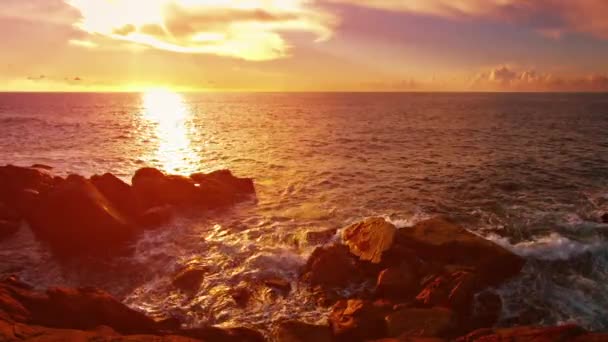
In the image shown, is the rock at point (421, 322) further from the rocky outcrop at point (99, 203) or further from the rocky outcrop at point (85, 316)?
the rocky outcrop at point (99, 203)

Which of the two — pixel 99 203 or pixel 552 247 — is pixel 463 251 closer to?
pixel 552 247

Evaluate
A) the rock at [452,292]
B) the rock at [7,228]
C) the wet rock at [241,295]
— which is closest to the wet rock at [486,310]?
the rock at [452,292]

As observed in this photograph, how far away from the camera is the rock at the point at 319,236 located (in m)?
20.9

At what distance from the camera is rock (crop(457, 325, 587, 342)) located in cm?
1081

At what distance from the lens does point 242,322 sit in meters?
14.3

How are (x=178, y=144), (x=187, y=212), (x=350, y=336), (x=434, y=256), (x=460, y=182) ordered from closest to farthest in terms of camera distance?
(x=350, y=336)
(x=434, y=256)
(x=187, y=212)
(x=460, y=182)
(x=178, y=144)

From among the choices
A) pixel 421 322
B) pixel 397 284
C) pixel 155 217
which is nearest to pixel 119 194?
pixel 155 217

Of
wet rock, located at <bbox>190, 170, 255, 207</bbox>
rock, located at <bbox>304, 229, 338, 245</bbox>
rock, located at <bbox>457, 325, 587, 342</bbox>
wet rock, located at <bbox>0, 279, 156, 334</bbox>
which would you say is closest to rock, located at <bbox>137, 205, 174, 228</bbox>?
wet rock, located at <bbox>190, 170, 255, 207</bbox>

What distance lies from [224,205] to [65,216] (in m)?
9.69

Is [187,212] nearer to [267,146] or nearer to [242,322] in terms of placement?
[242,322]

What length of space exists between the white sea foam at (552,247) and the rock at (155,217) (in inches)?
749

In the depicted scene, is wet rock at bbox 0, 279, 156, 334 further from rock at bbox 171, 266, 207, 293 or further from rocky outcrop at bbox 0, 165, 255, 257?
rocky outcrop at bbox 0, 165, 255, 257

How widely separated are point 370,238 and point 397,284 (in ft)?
11.7

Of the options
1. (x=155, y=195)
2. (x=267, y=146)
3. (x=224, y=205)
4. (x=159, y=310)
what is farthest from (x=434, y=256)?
(x=267, y=146)
